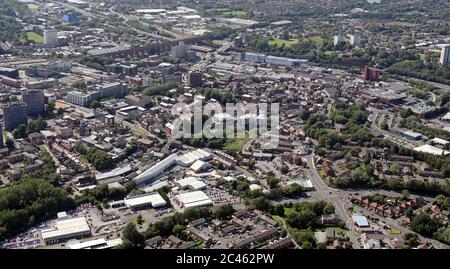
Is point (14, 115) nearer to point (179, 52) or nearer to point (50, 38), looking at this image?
point (179, 52)

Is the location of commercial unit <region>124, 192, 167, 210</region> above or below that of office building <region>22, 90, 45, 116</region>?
below

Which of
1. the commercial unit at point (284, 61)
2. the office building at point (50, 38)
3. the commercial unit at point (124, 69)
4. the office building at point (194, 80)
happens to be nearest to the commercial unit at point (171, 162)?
the office building at point (194, 80)

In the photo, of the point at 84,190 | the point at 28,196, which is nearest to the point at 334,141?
the point at 84,190

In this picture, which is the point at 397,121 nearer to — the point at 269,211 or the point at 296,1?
the point at 269,211

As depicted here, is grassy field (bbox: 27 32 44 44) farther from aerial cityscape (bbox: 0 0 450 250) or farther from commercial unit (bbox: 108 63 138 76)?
commercial unit (bbox: 108 63 138 76)

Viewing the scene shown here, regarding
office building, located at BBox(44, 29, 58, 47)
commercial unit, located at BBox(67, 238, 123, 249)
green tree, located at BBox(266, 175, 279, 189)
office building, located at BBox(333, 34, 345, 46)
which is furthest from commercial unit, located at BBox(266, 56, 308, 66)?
commercial unit, located at BBox(67, 238, 123, 249)

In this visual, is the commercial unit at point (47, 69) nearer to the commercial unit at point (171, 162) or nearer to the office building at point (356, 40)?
the commercial unit at point (171, 162)
